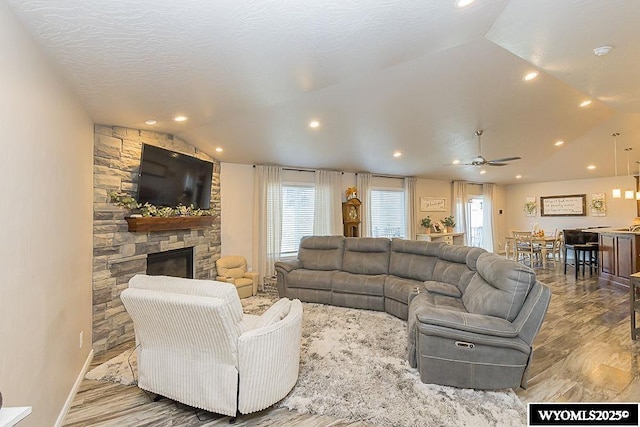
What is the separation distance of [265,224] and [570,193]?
9024mm

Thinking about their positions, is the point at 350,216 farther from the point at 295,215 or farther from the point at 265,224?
the point at 265,224

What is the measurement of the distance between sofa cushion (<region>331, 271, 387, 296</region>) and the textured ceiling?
2182 mm

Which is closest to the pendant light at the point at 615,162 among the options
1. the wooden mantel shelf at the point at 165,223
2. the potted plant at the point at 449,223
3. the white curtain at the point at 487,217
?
the white curtain at the point at 487,217

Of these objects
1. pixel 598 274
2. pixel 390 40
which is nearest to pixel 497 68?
pixel 390 40

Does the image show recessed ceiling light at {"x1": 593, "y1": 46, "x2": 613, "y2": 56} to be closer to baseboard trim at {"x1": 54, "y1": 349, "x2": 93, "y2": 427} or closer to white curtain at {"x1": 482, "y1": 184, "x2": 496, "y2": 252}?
baseboard trim at {"x1": 54, "y1": 349, "x2": 93, "y2": 427}

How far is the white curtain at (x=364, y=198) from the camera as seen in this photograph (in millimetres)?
7453

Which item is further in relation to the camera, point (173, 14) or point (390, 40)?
point (390, 40)

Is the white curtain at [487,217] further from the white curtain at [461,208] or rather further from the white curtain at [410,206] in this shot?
the white curtain at [410,206]

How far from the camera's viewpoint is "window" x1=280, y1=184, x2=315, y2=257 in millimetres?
6547

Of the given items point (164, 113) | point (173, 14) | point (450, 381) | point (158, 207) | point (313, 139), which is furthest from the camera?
point (313, 139)

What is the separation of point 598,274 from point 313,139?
264 inches

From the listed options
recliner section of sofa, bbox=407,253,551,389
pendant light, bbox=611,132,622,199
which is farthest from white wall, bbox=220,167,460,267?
Result: pendant light, bbox=611,132,622,199

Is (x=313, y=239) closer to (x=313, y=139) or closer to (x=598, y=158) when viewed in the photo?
(x=313, y=139)

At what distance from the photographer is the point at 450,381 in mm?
2424
